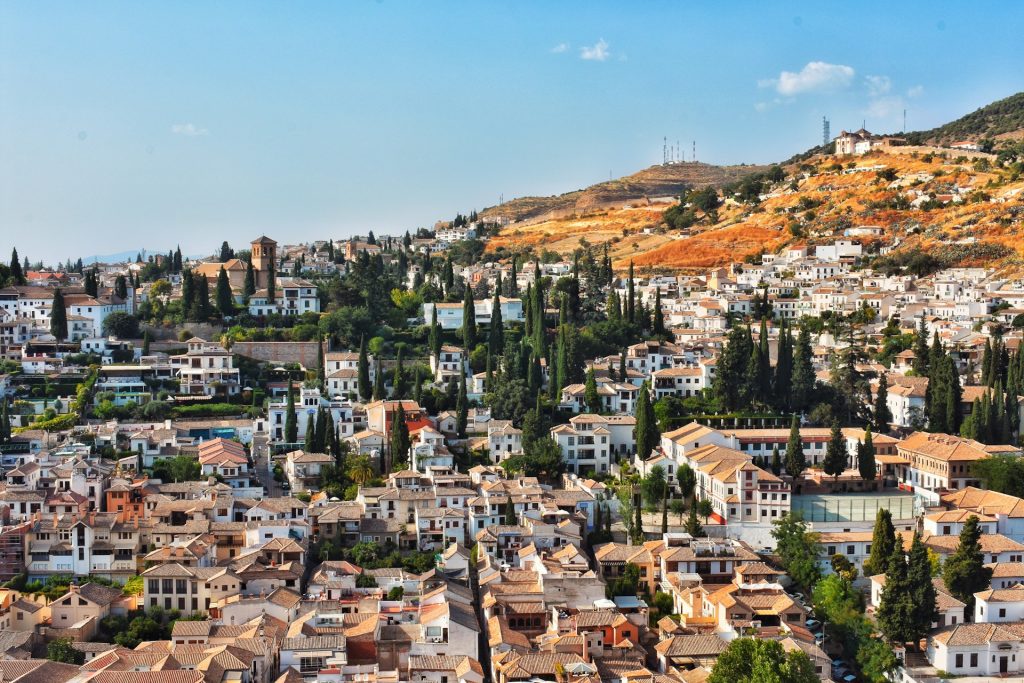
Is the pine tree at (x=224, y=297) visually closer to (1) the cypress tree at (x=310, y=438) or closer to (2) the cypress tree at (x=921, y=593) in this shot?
(1) the cypress tree at (x=310, y=438)

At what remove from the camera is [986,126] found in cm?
8994

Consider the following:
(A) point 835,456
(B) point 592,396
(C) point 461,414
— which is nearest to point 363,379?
(C) point 461,414

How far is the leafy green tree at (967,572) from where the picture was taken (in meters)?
27.3

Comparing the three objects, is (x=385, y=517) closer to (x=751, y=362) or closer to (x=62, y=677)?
(x=62, y=677)

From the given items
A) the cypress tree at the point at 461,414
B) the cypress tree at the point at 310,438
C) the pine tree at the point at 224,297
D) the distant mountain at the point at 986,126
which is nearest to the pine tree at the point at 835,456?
the cypress tree at the point at 461,414

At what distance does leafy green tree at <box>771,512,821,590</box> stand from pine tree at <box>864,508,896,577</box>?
113 cm

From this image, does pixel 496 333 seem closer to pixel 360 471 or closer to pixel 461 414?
pixel 461 414

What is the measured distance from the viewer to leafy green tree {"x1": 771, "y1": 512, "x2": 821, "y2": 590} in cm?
2825

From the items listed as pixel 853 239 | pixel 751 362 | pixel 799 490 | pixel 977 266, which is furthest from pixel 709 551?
pixel 853 239

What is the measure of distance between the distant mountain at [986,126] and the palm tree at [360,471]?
203ft

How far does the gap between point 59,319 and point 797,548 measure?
83.7 feet

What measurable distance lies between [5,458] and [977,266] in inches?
1646

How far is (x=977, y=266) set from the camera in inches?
2314

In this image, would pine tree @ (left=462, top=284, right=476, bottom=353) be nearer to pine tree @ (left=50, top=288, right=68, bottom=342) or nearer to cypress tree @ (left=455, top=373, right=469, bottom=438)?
cypress tree @ (left=455, top=373, right=469, bottom=438)
